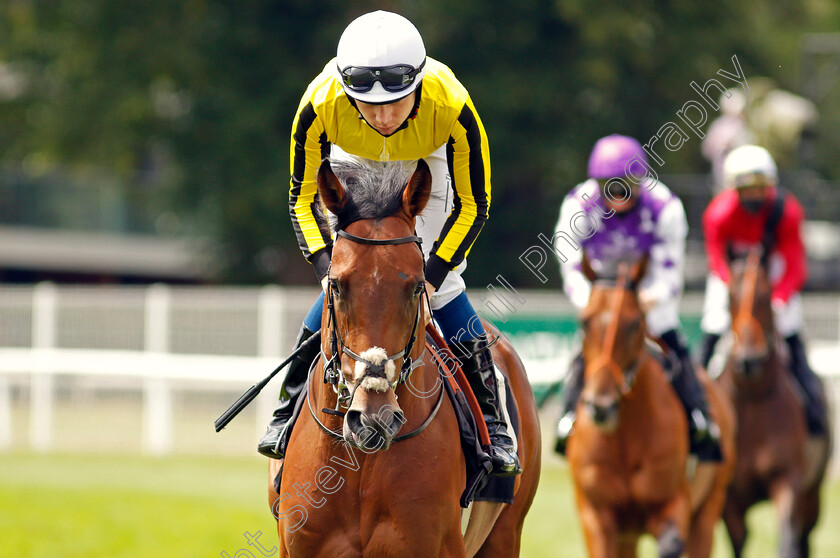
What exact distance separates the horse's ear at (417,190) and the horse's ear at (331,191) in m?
0.22

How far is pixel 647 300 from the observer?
285 inches

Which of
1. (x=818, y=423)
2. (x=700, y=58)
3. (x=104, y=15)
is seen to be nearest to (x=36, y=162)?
(x=104, y=15)

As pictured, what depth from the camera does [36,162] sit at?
2747 centimetres

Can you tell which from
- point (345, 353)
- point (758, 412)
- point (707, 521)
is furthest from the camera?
point (758, 412)

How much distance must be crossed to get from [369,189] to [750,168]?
520cm

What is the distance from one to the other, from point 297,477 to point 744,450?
16.7 ft

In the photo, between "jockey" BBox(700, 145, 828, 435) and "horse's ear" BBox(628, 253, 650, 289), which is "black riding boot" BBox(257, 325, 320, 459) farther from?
"jockey" BBox(700, 145, 828, 435)

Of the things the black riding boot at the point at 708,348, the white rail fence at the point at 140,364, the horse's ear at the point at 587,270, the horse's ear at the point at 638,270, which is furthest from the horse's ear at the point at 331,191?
the white rail fence at the point at 140,364

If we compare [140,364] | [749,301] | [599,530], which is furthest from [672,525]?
[140,364]

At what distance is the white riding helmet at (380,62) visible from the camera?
427 cm

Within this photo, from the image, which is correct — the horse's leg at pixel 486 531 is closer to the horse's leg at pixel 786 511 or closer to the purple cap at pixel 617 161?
the purple cap at pixel 617 161

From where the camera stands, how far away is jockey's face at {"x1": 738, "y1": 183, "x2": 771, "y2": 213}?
8727 mm

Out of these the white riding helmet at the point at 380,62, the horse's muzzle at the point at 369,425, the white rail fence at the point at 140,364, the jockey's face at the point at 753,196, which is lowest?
the white rail fence at the point at 140,364

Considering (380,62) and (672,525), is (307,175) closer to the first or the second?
(380,62)
